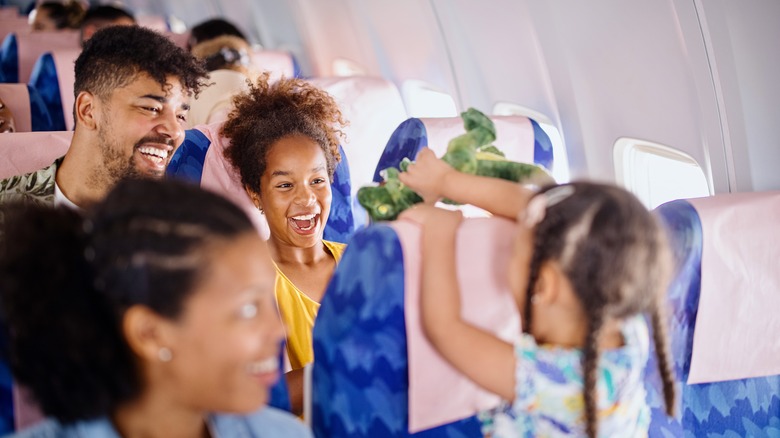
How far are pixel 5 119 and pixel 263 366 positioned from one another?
2.57 m

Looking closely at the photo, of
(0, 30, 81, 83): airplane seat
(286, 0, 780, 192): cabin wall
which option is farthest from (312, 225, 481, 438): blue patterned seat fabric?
(0, 30, 81, 83): airplane seat

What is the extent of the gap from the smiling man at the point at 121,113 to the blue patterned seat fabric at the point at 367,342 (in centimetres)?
116

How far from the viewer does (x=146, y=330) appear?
1.22 m

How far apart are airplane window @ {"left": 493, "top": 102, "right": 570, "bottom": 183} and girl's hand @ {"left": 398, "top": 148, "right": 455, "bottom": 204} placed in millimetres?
1426

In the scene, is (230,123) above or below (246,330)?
above

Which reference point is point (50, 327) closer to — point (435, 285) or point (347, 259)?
point (347, 259)

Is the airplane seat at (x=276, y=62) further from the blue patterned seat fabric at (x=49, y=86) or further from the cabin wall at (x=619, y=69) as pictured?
the blue patterned seat fabric at (x=49, y=86)

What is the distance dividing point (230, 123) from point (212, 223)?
1.31m

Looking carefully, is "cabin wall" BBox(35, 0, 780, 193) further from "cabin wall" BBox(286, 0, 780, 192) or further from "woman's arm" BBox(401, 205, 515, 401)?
"woman's arm" BBox(401, 205, 515, 401)

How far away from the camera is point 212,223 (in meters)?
1.24

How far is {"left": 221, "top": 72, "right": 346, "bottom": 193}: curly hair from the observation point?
2350mm

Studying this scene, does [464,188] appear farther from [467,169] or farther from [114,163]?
[114,163]

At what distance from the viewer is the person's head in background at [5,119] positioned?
3.34m

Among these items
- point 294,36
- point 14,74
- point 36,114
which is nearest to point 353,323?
point 36,114
